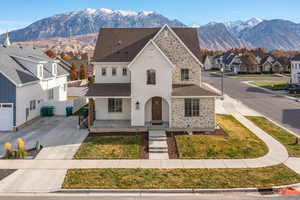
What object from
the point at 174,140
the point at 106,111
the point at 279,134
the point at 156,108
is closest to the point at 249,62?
the point at 279,134

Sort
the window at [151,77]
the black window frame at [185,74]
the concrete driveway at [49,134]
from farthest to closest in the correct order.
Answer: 1. the black window frame at [185,74]
2. the window at [151,77]
3. the concrete driveway at [49,134]

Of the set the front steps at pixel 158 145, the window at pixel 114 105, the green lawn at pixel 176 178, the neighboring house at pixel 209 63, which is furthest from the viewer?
the neighboring house at pixel 209 63

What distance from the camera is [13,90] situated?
23.9 meters

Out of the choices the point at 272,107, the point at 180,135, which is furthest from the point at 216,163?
the point at 272,107

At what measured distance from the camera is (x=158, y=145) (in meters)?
19.8

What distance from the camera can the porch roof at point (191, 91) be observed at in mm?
23144

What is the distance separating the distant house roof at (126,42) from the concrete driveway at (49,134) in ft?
22.9

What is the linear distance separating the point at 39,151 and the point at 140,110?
8.62 meters

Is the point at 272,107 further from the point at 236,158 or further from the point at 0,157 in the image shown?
the point at 0,157

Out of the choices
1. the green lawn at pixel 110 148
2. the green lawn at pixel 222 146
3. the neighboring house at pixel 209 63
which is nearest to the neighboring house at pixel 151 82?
the green lawn at pixel 222 146

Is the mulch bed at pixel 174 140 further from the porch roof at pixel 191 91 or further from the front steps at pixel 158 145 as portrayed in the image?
A: the porch roof at pixel 191 91

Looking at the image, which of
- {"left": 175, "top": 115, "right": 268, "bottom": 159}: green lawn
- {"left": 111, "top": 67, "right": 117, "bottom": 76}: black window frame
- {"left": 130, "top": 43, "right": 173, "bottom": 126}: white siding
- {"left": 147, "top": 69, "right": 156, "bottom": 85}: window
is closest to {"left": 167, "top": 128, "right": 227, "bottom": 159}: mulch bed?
{"left": 175, "top": 115, "right": 268, "bottom": 159}: green lawn

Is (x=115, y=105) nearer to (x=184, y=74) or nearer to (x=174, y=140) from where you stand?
(x=184, y=74)

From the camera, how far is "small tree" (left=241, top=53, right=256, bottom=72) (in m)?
92.5
